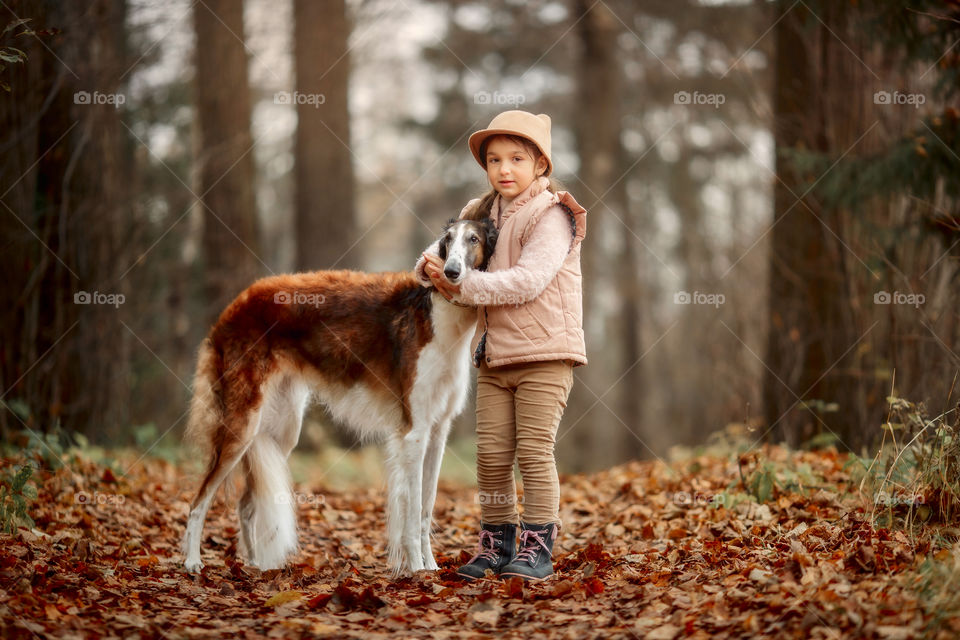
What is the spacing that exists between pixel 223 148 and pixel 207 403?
529cm

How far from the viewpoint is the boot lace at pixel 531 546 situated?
388 centimetres

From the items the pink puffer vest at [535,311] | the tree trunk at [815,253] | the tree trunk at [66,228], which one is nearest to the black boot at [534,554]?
the pink puffer vest at [535,311]

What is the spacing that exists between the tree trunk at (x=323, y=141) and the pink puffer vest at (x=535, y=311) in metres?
5.23

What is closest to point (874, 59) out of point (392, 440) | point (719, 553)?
point (719, 553)

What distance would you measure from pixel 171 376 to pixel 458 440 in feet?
17.4

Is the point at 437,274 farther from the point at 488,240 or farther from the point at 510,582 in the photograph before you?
the point at 510,582

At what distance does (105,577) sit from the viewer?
3.68 metres

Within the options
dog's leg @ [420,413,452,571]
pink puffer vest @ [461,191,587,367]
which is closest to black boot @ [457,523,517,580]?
dog's leg @ [420,413,452,571]

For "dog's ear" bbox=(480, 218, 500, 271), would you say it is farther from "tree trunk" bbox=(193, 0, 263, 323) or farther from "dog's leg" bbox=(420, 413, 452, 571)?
"tree trunk" bbox=(193, 0, 263, 323)

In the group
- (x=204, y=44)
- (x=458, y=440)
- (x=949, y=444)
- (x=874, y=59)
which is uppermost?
(x=204, y=44)

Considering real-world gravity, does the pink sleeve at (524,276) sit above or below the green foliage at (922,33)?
below

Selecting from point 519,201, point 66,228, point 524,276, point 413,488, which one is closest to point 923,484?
point 524,276

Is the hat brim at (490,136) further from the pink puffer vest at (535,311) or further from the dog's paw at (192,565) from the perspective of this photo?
the dog's paw at (192,565)

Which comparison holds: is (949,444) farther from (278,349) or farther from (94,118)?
(94,118)
